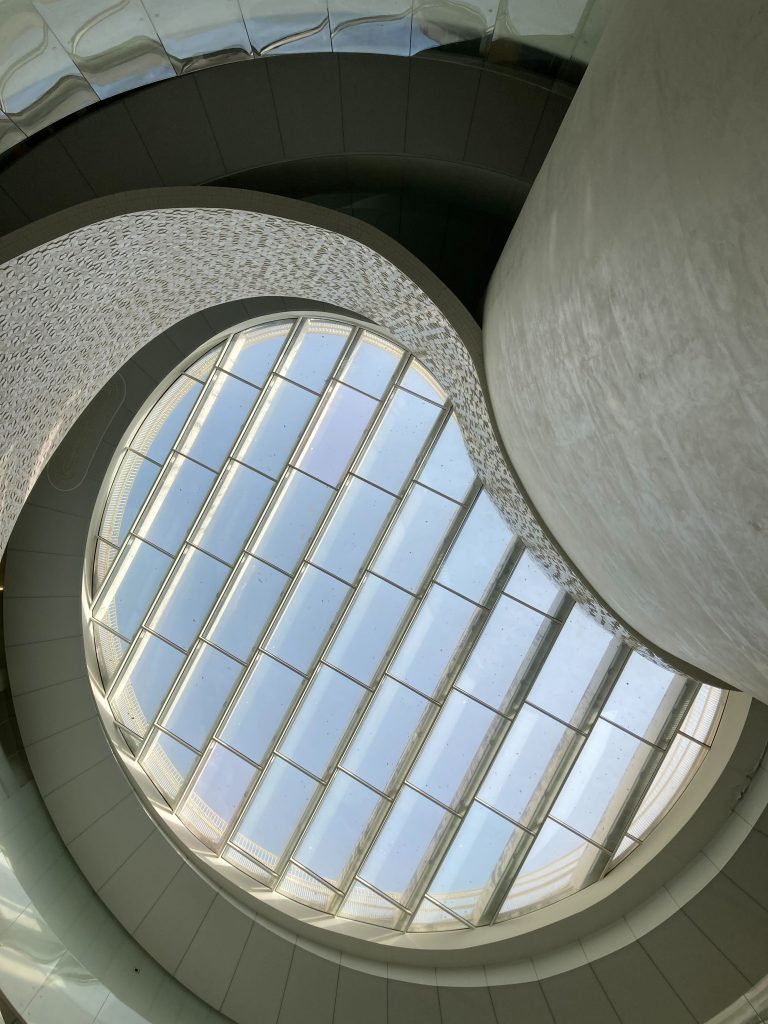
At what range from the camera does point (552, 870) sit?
9539 millimetres

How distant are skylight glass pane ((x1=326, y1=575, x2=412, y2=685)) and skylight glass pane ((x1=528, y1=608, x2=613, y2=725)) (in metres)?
2.19

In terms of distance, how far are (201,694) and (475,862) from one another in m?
4.39

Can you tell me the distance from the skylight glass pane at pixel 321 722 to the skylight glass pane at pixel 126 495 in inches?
132

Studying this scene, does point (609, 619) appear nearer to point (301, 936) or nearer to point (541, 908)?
point (541, 908)

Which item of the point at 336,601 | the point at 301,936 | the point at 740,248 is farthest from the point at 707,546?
the point at 336,601

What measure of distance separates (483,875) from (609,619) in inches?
212

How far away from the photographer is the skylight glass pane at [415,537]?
1051 centimetres

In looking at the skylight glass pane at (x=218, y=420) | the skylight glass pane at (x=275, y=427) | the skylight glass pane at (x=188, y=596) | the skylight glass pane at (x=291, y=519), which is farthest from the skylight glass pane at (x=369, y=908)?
the skylight glass pane at (x=218, y=420)

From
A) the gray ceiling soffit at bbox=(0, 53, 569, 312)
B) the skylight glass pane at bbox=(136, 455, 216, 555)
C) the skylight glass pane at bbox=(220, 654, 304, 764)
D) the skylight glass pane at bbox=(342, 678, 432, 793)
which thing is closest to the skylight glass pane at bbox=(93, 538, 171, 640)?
the skylight glass pane at bbox=(136, 455, 216, 555)

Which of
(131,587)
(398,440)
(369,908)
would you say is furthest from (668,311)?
(369,908)

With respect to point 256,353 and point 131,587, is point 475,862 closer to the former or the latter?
point 131,587

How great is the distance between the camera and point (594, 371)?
2.76 metres

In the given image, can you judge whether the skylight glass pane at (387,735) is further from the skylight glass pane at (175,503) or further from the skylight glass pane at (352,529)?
the skylight glass pane at (175,503)

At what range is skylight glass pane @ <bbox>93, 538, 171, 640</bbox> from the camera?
9.99 meters
